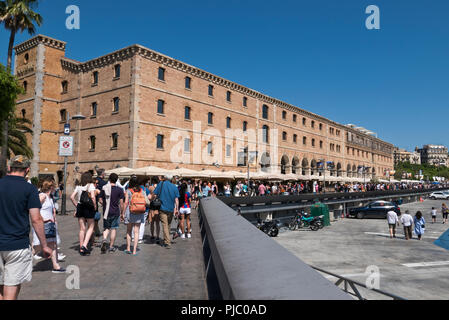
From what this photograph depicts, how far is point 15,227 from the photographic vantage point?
135 inches

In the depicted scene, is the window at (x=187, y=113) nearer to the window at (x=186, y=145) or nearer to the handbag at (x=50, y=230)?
the window at (x=186, y=145)

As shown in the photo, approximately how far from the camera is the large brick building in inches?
1130

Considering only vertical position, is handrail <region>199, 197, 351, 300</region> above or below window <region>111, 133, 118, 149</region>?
below

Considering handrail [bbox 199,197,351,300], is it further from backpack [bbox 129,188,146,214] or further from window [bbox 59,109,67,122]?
window [bbox 59,109,67,122]

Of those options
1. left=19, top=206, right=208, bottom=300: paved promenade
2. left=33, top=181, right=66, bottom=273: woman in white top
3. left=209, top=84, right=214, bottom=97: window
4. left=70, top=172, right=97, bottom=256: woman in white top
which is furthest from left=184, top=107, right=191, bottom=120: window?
left=33, top=181, right=66, bottom=273: woman in white top

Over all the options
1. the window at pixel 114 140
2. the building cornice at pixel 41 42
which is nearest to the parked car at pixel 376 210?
the window at pixel 114 140

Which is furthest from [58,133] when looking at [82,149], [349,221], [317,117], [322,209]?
[317,117]

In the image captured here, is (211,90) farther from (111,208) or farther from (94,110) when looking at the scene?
(111,208)

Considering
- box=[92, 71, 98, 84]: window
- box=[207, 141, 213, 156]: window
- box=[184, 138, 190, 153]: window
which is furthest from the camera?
box=[207, 141, 213, 156]: window

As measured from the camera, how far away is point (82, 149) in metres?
31.9

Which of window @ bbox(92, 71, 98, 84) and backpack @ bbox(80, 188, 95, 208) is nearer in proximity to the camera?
backpack @ bbox(80, 188, 95, 208)

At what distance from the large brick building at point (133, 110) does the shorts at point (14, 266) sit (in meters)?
24.3

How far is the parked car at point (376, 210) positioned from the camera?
29203mm
